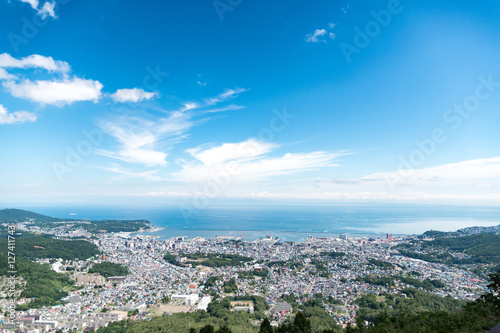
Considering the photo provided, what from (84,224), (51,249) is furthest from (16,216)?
(51,249)

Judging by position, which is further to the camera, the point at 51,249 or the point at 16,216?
the point at 16,216

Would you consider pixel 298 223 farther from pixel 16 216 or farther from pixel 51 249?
pixel 16 216

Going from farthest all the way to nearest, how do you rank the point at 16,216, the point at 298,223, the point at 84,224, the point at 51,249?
the point at 298,223
the point at 16,216
the point at 84,224
the point at 51,249

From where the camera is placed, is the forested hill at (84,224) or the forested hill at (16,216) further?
the forested hill at (16,216)

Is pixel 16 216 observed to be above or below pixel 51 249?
above

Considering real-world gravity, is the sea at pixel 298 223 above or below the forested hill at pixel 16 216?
below

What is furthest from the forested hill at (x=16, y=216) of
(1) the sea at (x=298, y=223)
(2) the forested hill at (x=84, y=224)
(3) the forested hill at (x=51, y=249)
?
(3) the forested hill at (x=51, y=249)

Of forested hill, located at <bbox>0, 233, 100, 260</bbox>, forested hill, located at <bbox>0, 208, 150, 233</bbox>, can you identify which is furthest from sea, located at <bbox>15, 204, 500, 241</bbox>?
forested hill, located at <bbox>0, 233, 100, 260</bbox>

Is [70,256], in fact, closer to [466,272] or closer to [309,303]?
[309,303]

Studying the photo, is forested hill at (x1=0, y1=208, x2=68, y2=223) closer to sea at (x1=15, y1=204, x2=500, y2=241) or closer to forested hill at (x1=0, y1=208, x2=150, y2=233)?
forested hill at (x1=0, y1=208, x2=150, y2=233)

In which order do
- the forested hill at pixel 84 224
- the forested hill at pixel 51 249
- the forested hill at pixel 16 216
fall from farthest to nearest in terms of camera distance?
the forested hill at pixel 16 216 → the forested hill at pixel 84 224 → the forested hill at pixel 51 249

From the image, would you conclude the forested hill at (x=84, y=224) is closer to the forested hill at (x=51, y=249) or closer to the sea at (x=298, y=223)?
the sea at (x=298, y=223)

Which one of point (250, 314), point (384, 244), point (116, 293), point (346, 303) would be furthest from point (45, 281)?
point (384, 244)
